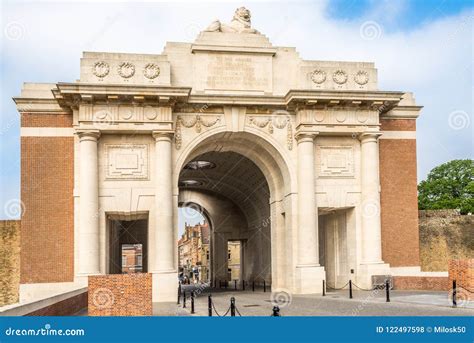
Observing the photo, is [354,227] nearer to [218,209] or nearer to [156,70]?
[156,70]

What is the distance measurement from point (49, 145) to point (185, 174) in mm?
16131

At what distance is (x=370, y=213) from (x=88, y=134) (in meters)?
13.9

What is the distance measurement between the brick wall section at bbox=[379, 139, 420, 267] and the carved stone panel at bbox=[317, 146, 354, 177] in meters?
2.10

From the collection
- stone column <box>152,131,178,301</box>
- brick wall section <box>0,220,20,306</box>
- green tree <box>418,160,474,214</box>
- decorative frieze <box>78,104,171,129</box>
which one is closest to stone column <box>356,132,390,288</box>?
stone column <box>152,131,178,301</box>

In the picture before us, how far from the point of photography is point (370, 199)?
29859mm

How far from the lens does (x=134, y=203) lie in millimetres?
28375

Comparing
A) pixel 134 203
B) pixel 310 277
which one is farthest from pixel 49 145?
pixel 310 277

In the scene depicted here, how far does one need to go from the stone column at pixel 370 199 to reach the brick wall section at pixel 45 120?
14.3 metres

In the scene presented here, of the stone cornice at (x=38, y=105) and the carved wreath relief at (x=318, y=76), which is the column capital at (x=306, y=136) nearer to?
the carved wreath relief at (x=318, y=76)

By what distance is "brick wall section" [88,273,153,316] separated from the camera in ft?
56.9

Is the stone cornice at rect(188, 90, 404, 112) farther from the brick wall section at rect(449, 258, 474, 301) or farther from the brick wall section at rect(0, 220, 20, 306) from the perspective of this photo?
the brick wall section at rect(0, 220, 20, 306)

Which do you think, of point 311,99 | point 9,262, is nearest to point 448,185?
point 311,99

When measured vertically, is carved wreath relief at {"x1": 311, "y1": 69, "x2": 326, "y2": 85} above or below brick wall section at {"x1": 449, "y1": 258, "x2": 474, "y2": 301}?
above

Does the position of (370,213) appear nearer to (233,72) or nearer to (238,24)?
(233,72)
